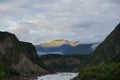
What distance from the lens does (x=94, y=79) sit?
149 meters

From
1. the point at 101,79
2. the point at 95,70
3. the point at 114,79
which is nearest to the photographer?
the point at 114,79

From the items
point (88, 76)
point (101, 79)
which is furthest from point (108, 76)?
point (88, 76)

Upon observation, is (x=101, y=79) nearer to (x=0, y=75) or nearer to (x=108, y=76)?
(x=108, y=76)

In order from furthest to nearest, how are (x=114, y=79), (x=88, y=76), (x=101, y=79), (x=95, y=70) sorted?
(x=95, y=70) < (x=88, y=76) < (x=101, y=79) < (x=114, y=79)

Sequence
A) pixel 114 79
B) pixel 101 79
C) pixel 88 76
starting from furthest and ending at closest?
1. pixel 88 76
2. pixel 101 79
3. pixel 114 79

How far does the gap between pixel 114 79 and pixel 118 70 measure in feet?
27.3

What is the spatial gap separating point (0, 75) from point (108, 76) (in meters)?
39.1

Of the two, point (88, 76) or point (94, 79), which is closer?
point (94, 79)

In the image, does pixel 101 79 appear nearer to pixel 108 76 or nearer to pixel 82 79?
pixel 108 76

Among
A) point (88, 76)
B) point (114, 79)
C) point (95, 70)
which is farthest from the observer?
point (95, 70)

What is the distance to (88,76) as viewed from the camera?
549ft

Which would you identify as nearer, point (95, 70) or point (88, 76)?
point (88, 76)

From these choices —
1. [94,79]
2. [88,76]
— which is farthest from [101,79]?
→ [88,76]

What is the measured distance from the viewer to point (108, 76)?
142 meters
